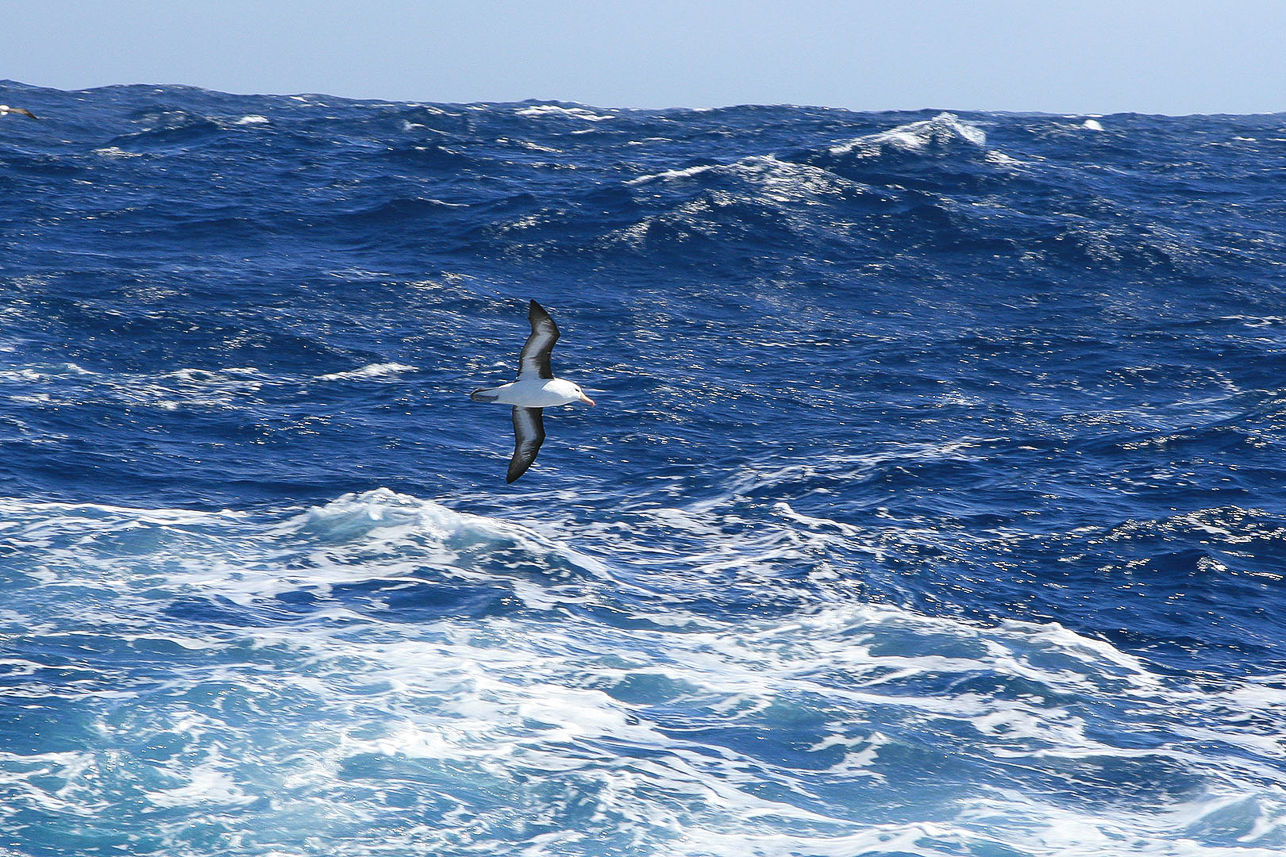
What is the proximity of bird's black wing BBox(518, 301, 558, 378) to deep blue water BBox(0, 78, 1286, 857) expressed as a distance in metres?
5.22

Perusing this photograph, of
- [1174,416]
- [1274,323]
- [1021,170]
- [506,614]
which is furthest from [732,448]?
[1021,170]

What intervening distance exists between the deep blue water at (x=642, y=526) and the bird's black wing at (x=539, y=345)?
522cm

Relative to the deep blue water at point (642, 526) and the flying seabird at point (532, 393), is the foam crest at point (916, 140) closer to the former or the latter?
the deep blue water at point (642, 526)

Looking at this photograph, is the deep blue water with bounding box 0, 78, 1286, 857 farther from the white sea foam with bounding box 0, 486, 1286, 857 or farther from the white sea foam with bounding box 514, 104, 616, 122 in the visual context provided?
the white sea foam with bounding box 514, 104, 616, 122

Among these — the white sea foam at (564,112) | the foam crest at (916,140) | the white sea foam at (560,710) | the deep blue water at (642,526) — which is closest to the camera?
the white sea foam at (560,710)

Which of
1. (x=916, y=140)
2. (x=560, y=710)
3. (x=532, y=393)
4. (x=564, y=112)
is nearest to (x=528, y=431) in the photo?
(x=532, y=393)

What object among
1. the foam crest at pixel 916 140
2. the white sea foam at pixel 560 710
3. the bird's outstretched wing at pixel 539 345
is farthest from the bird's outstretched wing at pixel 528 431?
the foam crest at pixel 916 140

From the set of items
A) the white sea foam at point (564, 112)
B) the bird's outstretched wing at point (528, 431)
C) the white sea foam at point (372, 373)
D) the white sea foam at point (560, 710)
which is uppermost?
the white sea foam at point (564, 112)

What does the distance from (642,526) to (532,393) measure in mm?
7912

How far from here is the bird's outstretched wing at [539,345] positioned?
18.1 meters

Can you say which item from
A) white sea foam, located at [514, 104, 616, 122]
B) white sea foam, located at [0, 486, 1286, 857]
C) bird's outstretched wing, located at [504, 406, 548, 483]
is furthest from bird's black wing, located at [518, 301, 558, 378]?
white sea foam, located at [514, 104, 616, 122]

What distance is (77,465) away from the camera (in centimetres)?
2805

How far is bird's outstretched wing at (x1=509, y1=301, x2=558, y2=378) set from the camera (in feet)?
59.3

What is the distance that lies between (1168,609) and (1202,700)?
316 centimetres
